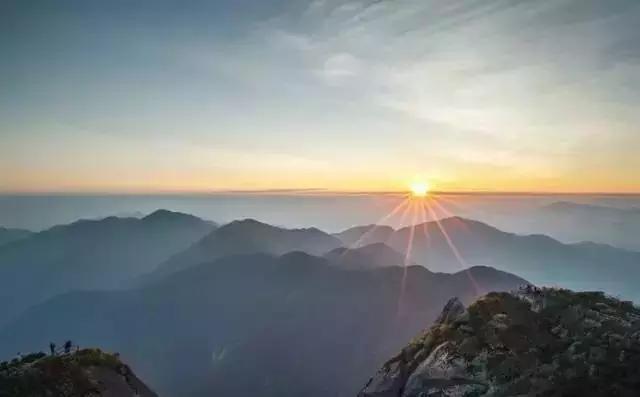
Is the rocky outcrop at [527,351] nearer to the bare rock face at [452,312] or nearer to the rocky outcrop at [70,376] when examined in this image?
the bare rock face at [452,312]

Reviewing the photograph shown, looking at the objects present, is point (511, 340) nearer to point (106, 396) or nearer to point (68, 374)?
point (106, 396)

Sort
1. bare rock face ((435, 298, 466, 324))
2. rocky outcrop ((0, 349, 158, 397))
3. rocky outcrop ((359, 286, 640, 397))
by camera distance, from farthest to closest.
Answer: bare rock face ((435, 298, 466, 324)) → rocky outcrop ((0, 349, 158, 397)) → rocky outcrop ((359, 286, 640, 397))

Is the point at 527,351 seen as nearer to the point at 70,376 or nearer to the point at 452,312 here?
the point at 452,312

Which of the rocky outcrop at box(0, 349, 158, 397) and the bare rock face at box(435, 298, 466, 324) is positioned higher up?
the bare rock face at box(435, 298, 466, 324)

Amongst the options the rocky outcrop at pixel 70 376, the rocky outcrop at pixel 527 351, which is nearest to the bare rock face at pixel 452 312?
the rocky outcrop at pixel 527 351

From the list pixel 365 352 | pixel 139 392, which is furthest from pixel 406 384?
pixel 365 352

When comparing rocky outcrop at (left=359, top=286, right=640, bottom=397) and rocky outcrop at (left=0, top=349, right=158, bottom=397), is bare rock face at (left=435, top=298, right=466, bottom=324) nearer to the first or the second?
rocky outcrop at (left=359, top=286, right=640, bottom=397)

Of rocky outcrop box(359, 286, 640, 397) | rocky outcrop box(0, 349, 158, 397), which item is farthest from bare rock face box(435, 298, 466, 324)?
rocky outcrop box(0, 349, 158, 397)
